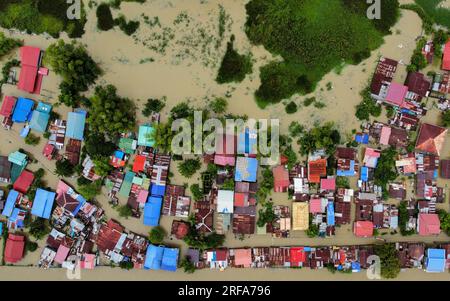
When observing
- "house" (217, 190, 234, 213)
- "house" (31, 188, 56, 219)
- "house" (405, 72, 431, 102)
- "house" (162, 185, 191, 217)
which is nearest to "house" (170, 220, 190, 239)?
"house" (162, 185, 191, 217)

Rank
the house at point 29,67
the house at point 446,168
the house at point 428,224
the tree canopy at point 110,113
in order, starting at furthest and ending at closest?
1. the house at point 446,168
2. the house at point 29,67
3. the house at point 428,224
4. the tree canopy at point 110,113

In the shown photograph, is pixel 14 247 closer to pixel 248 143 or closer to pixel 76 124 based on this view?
pixel 76 124

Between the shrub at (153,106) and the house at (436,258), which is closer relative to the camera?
the house at (436,258)

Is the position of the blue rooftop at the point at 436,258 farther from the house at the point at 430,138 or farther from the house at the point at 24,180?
the house at the point at 24,180

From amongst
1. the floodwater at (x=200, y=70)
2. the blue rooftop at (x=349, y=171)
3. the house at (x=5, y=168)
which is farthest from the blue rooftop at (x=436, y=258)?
the house at (x=5, y=168)

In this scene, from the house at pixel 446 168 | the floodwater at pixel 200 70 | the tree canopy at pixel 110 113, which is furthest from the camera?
the floodwater at pixel 200 70

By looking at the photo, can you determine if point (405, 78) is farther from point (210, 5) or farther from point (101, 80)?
point (101, 80)

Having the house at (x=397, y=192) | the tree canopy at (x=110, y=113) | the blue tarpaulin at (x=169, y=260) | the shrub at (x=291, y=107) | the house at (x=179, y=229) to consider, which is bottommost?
the blue tarpaulin at (x=169, y=260)
